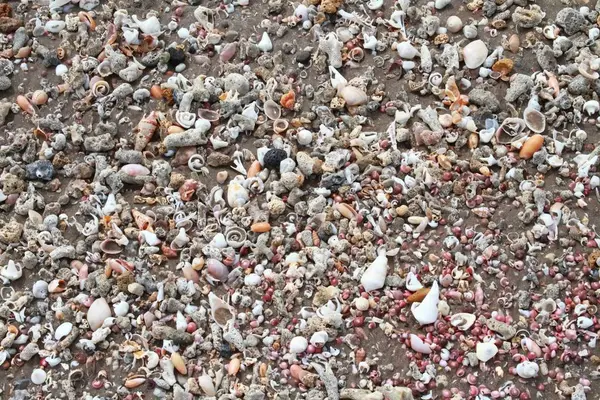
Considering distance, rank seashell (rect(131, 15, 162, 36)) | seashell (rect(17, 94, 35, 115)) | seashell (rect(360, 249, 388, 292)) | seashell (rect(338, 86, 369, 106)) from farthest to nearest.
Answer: seashell (rect(131, 15, 162, 36)) < seashell (rect(17, 94, 35, 115)) < seashell (rect(338, 86, 369, 106)) < seashell (rect(360, 249, 388, 292))

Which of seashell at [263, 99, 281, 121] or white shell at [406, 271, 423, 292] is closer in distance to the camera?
white shell at [406, 271, 423, 292]

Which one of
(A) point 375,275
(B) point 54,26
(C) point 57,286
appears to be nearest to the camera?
(A) point 375,275

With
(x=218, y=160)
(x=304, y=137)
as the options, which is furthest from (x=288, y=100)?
(x=218, y=160)

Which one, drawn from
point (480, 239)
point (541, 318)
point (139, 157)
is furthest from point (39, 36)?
point (541, 318)

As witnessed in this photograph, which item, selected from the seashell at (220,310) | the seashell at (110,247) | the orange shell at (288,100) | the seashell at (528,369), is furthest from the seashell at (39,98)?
the seashell at (528,369)

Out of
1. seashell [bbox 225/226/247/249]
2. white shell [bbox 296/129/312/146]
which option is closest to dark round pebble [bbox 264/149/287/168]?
white shell [bbox 296/129/312/146]

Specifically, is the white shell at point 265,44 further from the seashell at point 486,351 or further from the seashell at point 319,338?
the seashell at point 486,351

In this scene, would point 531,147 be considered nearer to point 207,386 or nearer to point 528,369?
point 528,369

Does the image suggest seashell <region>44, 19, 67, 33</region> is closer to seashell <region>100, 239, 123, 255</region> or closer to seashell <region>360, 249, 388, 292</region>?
seashell <region>100, 239, 123, 255</region>
